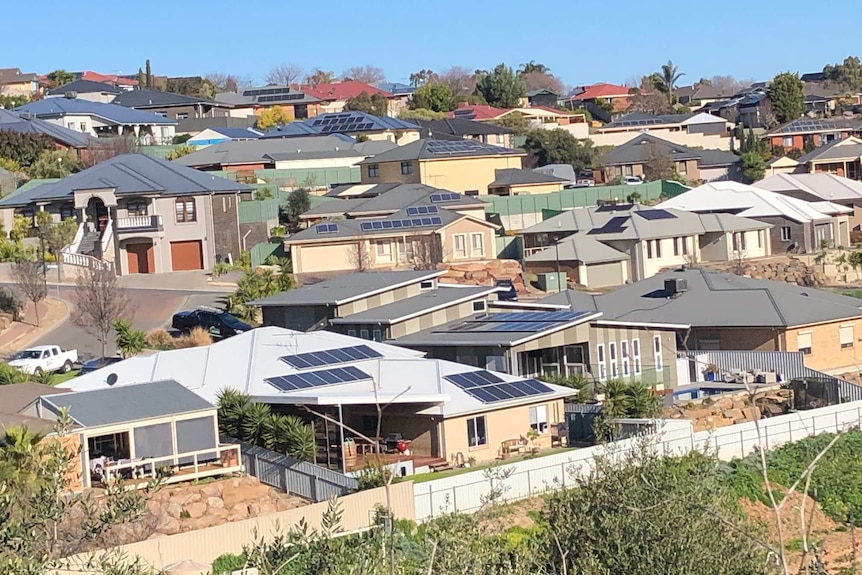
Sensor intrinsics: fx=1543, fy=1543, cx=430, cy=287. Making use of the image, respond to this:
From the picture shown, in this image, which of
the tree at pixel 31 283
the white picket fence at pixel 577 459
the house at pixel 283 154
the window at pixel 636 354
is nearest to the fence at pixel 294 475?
the white picket fence at pixel 577 459

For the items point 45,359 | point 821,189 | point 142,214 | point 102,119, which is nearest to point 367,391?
Result: point 45,359

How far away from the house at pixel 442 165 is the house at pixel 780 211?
31.9 ft

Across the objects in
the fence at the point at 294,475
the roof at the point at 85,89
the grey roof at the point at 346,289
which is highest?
the roof at the point at 85,89

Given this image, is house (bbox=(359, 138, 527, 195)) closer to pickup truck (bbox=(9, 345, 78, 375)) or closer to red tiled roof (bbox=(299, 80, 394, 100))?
pickup truck (bbox=(9, 345, 78, 375))


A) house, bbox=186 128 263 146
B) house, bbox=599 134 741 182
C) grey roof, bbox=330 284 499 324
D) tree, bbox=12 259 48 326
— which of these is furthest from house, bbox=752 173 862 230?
tree, bbox=12 259 48 326

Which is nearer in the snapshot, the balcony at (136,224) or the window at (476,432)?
the window at (476,432)

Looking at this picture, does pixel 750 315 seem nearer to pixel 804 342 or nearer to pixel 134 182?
pixel 804 342

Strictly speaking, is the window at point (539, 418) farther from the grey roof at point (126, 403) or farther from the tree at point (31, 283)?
the tree at point (31, 283)

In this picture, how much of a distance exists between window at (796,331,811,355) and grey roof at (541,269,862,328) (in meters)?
0.37

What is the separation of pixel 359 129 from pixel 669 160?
19742mm

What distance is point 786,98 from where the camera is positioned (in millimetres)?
126375

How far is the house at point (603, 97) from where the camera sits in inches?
5863

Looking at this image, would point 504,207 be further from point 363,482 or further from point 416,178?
point 363,482

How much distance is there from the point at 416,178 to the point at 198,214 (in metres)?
18.7
